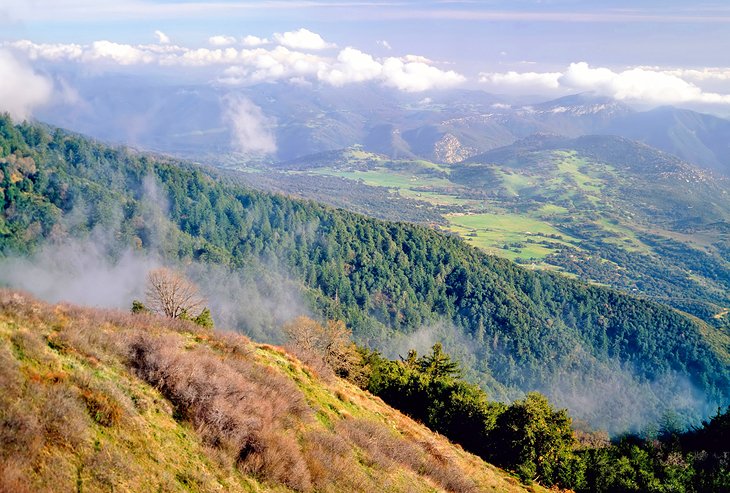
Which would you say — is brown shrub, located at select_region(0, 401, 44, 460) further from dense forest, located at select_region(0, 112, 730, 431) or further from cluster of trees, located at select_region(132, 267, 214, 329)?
dense forest, located at select_region(0, 112, 730, 431)

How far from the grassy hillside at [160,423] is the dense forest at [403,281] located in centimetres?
11378

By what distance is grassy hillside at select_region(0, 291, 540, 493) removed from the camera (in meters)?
11.9

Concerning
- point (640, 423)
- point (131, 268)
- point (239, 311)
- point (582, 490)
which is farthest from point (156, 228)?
point (640, 423)

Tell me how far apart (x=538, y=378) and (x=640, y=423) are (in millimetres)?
28612

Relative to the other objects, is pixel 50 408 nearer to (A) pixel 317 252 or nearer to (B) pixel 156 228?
(B) pixel 156 228

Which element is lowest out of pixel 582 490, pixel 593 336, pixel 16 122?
pixel 593 336

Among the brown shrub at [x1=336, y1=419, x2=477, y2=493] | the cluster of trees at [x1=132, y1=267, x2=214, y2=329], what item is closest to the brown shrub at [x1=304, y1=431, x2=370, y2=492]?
the brown shrub at [x1=336, y1=419, x2=477, y2=493]

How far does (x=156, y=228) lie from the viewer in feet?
453

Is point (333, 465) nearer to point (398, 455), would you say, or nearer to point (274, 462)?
point (274, 462)

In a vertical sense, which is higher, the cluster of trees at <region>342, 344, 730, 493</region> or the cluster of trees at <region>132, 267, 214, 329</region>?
the cluster of trees at <region>132, 267, 214, 329</region>

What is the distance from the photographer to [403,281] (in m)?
164

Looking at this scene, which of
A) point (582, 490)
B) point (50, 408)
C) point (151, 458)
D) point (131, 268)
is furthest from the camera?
point (131, 268)

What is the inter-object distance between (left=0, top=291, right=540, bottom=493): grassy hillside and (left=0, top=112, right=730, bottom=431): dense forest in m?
114

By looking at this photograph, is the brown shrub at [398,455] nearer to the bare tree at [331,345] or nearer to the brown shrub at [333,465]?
the brown shrub at [333,465]
